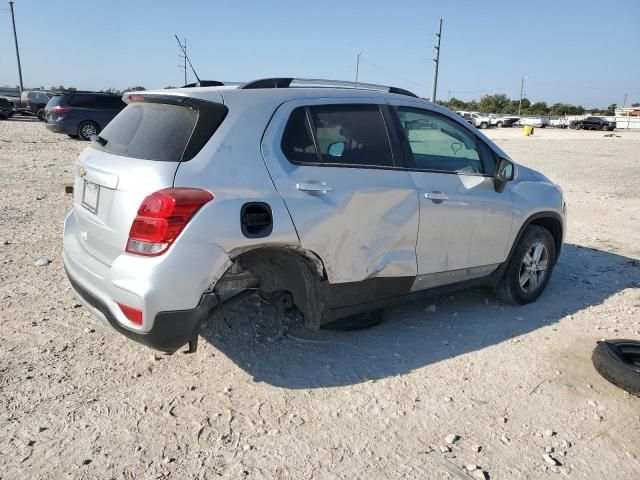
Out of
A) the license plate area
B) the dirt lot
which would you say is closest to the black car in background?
the dirt lot

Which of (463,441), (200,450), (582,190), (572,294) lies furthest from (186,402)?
(582,190)

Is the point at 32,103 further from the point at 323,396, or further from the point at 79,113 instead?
the point at 323,396

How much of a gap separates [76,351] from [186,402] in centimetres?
107

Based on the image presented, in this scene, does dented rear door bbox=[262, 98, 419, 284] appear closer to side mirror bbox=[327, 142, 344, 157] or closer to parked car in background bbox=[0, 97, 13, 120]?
side mirror bbox=[327, 142, 344, 157]

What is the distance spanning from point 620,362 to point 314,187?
239 centimetres

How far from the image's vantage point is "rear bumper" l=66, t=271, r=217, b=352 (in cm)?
287

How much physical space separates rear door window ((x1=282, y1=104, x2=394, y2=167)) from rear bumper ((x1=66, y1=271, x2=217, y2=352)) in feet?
3.52

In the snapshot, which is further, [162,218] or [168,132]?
[168,132]

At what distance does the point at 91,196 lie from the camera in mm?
3281

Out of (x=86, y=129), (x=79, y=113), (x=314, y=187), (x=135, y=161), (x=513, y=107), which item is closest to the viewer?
(x=135, y=161)

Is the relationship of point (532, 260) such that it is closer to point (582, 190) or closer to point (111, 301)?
point (111, 301)

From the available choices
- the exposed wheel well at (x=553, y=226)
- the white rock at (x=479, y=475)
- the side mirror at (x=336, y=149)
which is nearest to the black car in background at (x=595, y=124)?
the exposed wheel well at (x=553, y=226)

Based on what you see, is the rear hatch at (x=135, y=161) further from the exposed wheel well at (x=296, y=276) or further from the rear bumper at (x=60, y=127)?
the rear bumper at (x=60, y=127)

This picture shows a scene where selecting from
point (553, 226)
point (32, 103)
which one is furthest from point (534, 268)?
point (32, 103)
